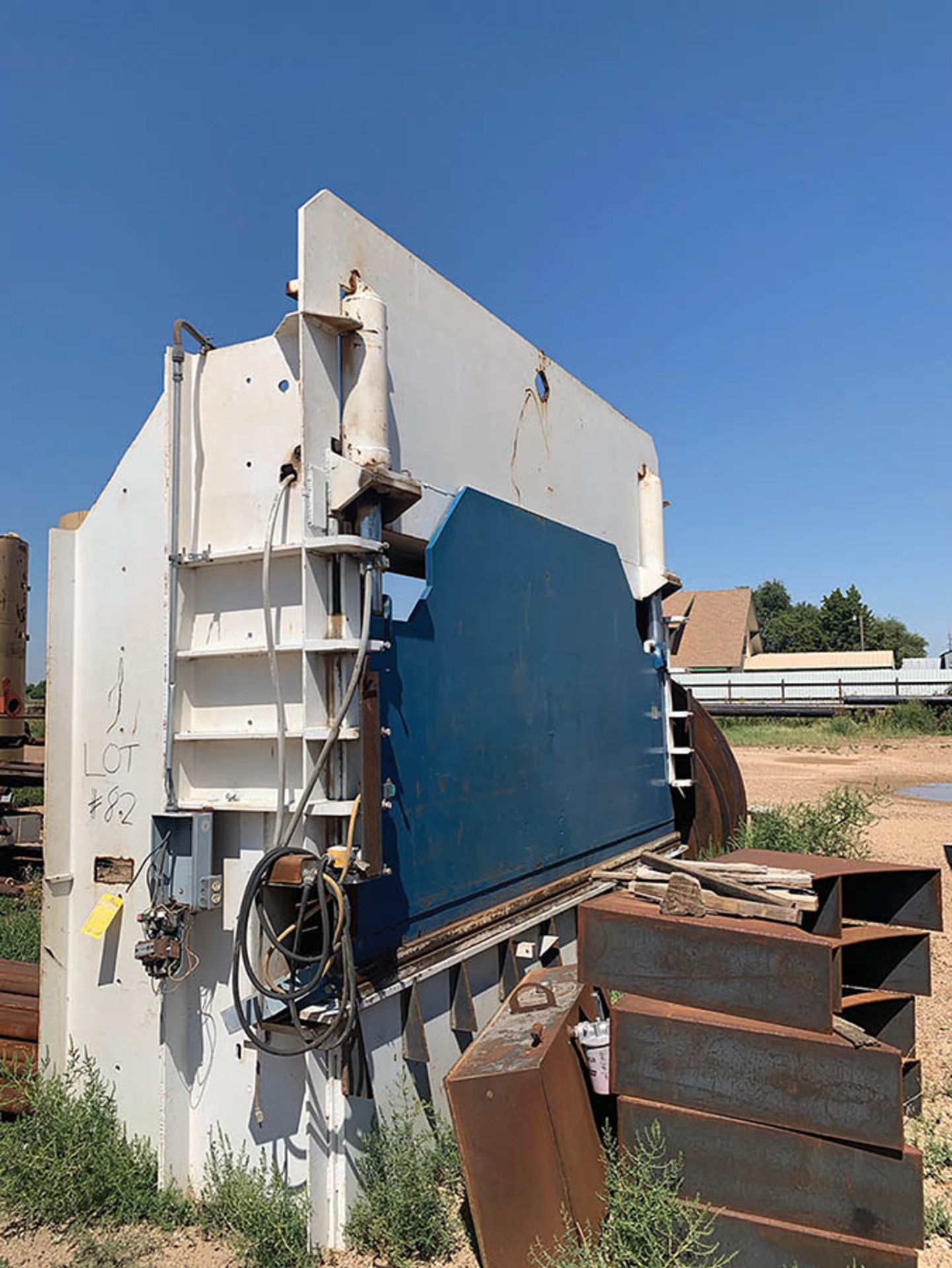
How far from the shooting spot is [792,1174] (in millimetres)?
2936

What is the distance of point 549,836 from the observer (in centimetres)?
501

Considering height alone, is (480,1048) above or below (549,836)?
below

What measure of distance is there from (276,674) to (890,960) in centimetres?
340

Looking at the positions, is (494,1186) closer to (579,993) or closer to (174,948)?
(579,993)

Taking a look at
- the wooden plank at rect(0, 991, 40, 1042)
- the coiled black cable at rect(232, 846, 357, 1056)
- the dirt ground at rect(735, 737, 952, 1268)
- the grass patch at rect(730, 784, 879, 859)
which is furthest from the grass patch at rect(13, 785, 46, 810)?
the dirt ground at rect(735, 737, 952, 1268)

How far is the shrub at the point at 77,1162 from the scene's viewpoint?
323 cm

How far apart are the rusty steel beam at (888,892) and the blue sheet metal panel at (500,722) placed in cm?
118

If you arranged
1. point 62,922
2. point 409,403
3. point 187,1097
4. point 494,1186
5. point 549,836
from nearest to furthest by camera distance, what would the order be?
point 494,1186 → point 187,1097 → point 62,922 → point 409,403 → point 549,836

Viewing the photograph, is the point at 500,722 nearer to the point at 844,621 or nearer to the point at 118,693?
the point at 118,693

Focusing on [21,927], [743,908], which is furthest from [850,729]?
[743,908]

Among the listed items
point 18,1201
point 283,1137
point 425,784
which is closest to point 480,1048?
point 283,1137

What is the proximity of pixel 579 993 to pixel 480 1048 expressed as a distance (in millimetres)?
528

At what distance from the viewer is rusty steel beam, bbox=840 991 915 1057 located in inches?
158

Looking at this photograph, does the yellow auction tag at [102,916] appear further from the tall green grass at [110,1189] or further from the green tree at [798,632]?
the green tree at [798,632]
